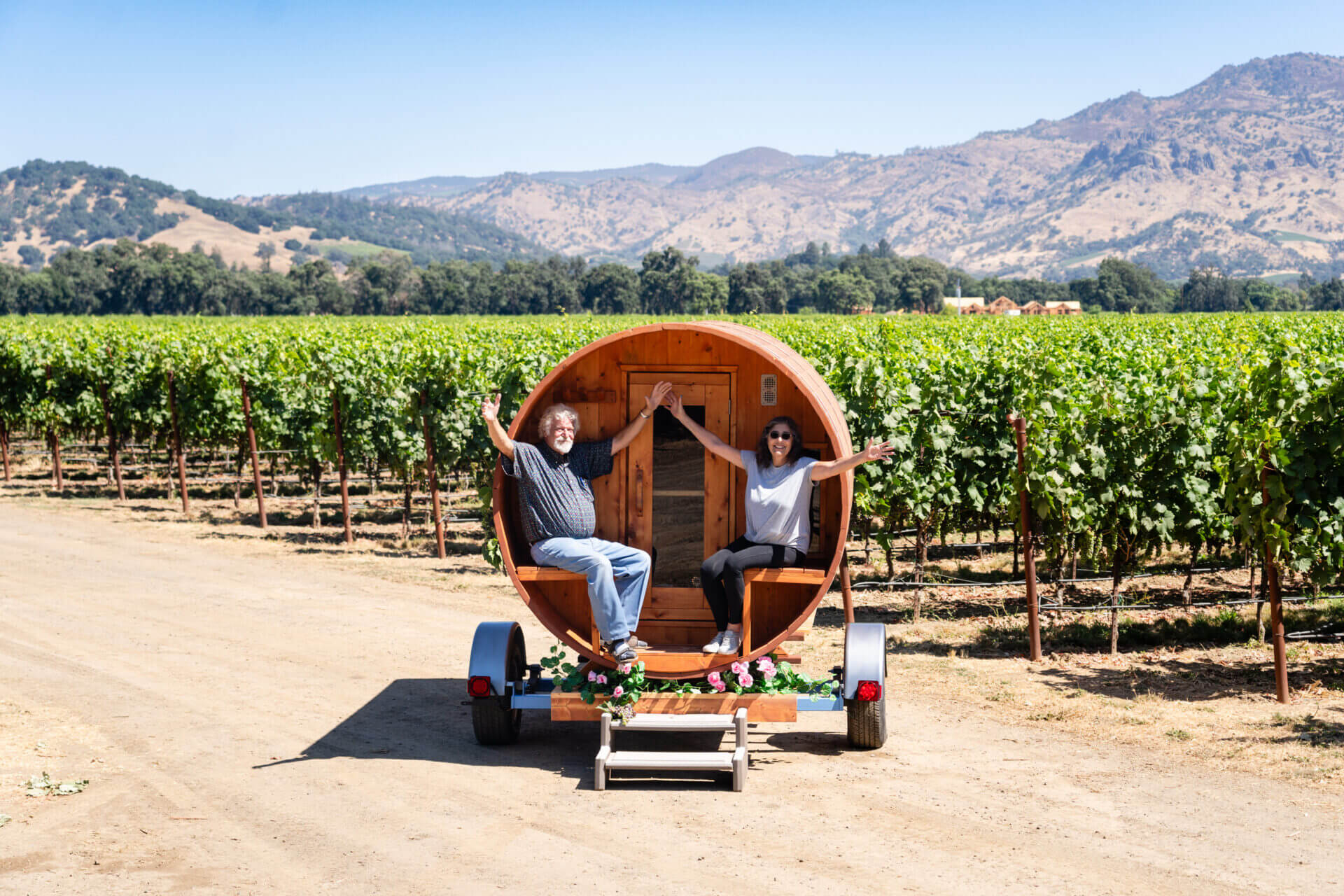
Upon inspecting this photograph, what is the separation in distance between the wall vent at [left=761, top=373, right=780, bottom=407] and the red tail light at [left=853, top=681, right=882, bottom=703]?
1.96 meters

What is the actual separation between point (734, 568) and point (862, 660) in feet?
3.48

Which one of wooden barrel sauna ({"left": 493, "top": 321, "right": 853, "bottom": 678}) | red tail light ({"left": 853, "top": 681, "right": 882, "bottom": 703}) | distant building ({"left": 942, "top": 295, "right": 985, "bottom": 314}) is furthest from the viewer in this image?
distant building ({"left": 942, "top": 295, "right": 985, "bottom": 314})

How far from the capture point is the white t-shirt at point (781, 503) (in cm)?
783

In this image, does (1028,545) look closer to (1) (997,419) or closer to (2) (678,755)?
(1) (997,419)

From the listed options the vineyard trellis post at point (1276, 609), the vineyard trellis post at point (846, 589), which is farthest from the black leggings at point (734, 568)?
the vineyard trellis post at point (1276, 609)

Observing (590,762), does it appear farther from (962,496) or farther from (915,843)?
(962,496)

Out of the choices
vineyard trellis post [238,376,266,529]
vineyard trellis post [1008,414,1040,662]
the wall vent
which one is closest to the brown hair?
the wall vent

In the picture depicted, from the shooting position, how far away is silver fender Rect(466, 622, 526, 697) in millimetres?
8016

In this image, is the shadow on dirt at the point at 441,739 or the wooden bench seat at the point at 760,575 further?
the shadow on dirt at the point at 441,739

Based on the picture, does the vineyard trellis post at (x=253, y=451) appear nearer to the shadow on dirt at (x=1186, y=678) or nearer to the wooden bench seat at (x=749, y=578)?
the wooden bench seat at (x=749, y=578)

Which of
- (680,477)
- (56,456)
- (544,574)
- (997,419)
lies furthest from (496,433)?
(56,456)

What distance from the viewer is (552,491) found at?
8.03 meters

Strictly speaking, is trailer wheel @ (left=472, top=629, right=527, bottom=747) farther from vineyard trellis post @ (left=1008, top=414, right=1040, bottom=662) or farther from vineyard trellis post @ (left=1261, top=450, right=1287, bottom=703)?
vineyard trellis post @ (left=1261, top=450, right=1287, bottom=703)

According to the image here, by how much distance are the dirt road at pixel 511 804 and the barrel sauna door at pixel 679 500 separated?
3.11 ft
